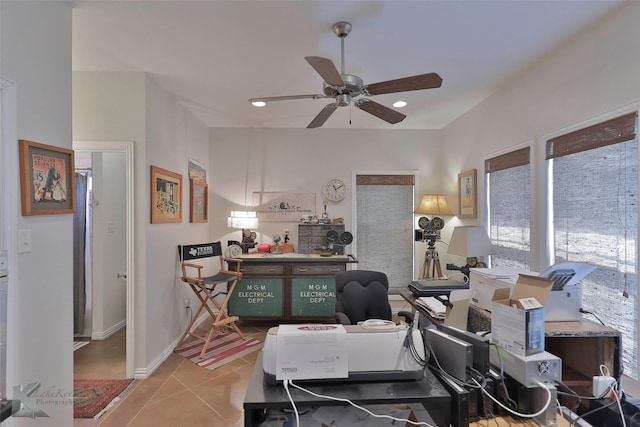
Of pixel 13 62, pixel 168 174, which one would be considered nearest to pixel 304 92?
pixel 168 174

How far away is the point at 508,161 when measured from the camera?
2.88 meters

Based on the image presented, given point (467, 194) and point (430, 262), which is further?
point (430, 262)

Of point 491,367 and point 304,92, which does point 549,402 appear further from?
point 304,92

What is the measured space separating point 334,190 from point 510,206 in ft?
7.52

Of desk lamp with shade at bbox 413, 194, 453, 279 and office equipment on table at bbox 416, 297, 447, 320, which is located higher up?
desk lamp with shade at bbox 413, 194, 453, 279

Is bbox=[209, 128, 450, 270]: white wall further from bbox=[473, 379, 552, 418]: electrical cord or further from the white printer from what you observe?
bbox=[473, 379, 552, 418]: electrical cord

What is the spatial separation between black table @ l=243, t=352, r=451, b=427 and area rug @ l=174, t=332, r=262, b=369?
2.20 metres

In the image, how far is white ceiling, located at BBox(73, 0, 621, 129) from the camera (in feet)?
6.12

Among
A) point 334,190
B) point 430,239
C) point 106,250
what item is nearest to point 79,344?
point 106,250

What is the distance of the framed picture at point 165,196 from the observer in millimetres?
2824

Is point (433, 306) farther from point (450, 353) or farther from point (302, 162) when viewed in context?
point (302, 162)

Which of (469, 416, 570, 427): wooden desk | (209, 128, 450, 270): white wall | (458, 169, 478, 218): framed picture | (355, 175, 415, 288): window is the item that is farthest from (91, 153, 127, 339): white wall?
(458, 169, 478, 218): framed picture

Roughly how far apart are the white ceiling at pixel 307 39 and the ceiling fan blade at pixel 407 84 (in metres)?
0.44

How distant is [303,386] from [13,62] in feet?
6.90
